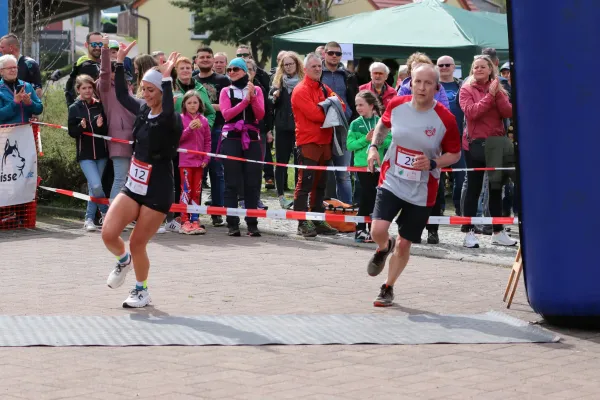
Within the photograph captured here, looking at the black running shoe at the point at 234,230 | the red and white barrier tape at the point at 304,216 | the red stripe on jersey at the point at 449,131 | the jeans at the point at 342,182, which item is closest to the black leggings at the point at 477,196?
the red and white barrier tape at the point at 304,216

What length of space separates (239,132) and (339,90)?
221 centimetres

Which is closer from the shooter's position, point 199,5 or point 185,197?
point 185,197

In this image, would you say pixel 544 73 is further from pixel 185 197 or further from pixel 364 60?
pixel 364 60

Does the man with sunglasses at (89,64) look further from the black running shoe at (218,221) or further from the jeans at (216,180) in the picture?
the black running shoe at (218,221)

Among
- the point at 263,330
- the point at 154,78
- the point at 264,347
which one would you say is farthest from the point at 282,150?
the point at 264,347

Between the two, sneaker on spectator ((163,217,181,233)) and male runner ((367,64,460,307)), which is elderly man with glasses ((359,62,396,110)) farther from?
male runner ((367,64,460,307))

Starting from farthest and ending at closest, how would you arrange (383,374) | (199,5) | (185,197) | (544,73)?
(199,5)
(185,197)
(544,73)
(383,374)

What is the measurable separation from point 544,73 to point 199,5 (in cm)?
3713

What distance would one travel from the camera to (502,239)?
12.5 meters

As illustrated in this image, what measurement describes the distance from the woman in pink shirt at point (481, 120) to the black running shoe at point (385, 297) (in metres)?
3.50

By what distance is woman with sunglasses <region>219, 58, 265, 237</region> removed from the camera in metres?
12.7

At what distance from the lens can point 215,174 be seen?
13891mm

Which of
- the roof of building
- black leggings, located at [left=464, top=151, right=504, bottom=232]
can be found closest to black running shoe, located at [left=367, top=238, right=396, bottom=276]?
black leggings, located at [left=464, top=151, right=504, bottom=232]

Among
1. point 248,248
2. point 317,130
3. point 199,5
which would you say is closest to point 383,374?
point 248,248
